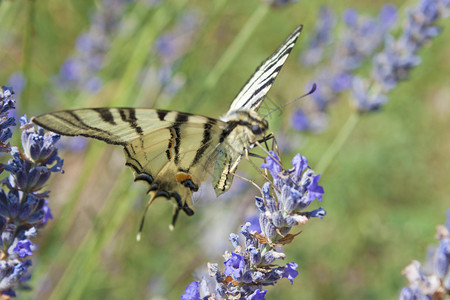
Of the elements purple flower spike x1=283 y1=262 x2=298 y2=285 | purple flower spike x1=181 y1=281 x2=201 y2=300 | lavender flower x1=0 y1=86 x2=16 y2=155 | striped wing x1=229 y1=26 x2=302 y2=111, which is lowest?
purple flower spike x1=181 y1=281 x2=201 y2=300

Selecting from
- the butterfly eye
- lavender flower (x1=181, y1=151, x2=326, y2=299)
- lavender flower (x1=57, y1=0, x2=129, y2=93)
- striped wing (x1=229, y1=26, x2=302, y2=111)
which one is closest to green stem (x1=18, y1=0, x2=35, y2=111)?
lavender flower (x1=57, y1=0, x2=129, y2=93)

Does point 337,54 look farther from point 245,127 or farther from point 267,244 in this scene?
point 267,244

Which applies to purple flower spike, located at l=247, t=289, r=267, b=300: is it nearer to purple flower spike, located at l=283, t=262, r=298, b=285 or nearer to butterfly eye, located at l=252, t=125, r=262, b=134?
purple flower spike, located at l=283, t=262, r=298, b=285

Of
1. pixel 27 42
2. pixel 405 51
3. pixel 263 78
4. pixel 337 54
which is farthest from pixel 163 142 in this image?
pixel 337 54

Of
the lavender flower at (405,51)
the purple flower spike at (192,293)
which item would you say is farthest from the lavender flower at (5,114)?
the lavender flower at (405,51)

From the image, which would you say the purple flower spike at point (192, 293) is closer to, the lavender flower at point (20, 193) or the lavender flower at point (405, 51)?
the lavender flower at point (20, 193)

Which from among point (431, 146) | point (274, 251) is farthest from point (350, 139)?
point (274, 251)
